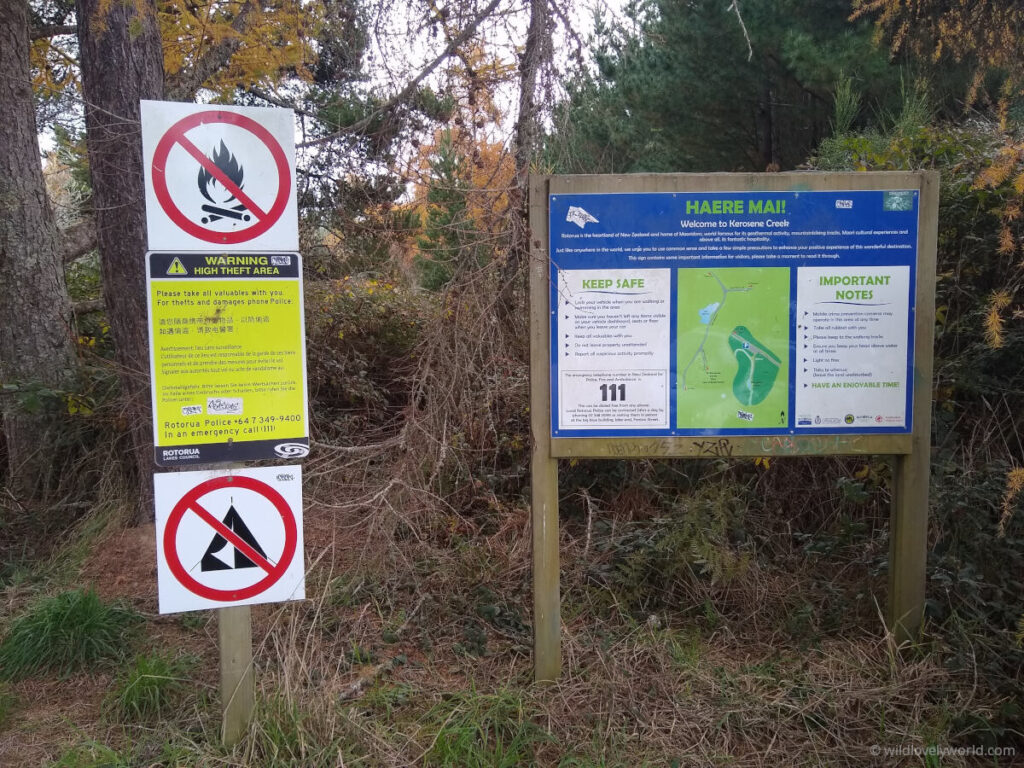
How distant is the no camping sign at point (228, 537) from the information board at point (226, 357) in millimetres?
95

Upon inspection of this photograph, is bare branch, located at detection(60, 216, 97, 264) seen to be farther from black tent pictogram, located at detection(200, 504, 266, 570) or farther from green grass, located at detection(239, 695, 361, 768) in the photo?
green grass, located at detection(239, 695, 361, 768)

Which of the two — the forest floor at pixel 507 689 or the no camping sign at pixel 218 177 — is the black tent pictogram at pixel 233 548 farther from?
the no camping sign at pixel 218 177

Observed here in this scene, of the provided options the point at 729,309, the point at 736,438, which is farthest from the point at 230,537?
the point at 729,309

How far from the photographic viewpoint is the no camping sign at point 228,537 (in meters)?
2.62

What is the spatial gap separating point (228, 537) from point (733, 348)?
85.5 inches

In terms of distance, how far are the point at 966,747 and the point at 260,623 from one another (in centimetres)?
317

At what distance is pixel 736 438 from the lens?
3119 millimetres

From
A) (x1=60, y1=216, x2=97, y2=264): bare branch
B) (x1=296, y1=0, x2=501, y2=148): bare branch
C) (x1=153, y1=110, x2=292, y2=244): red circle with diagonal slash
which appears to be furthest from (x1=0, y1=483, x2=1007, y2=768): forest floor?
(x1=60, y1=216, x2=97, y2=264): bare branch

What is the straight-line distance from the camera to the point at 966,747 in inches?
109

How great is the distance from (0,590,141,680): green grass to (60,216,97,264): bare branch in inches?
155

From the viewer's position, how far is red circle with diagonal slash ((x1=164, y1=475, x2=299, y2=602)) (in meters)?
2.62

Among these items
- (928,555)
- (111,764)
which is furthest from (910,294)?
(111,764)

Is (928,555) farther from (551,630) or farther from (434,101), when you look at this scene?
(434,101)

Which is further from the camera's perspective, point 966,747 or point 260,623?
point 260,623
